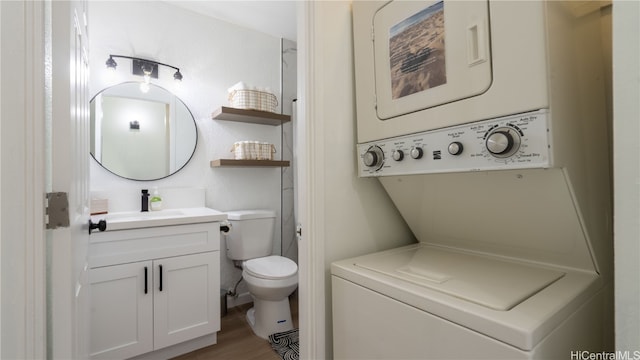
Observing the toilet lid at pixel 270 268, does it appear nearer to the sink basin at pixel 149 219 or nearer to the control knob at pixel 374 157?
the sink basin at pixel 149 219

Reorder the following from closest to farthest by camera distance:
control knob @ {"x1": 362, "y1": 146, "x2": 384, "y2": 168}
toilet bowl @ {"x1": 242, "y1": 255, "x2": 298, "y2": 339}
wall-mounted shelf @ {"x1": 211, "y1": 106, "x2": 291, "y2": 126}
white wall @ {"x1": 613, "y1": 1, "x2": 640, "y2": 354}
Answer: white wall @ {"x1": 613, "y1": 1, "x2": 640, "y2": 354}, control knob @ {"x1": 362, "y1": 146, "x2": 384, "y2": 168}, toilet bowl @ {"x1": 242, "y1": 255, "x2": 298, "y2": 339}, wall-mounted shelf @ {"x1": 211, "y1": 106, "x2": 291, "y2": 126}

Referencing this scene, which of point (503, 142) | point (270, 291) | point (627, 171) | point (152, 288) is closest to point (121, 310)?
point (152, 288)

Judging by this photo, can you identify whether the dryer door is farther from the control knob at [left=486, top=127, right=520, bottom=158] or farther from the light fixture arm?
the light fixture arm

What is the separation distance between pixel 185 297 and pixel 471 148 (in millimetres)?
1926

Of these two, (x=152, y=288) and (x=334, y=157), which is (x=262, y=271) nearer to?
(x=152, y=288)

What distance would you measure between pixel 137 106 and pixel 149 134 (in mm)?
238

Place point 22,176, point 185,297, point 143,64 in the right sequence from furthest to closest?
1. point 143,64
2. point 185,297
3. point 22,176

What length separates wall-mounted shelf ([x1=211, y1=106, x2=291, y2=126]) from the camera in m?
2.39

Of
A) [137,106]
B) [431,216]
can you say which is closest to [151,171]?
[137,106]

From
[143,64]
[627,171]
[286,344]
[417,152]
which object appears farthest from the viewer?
[143,64]

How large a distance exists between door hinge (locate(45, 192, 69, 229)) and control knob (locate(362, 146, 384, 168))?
966 mm

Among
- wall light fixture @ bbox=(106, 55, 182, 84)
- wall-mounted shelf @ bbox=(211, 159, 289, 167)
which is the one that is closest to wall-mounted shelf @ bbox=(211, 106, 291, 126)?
wall-mounted shelf @ bbox=(211, 159, 289, 167)

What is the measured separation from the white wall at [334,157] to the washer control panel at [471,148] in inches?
5.8

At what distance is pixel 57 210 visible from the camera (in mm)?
713
